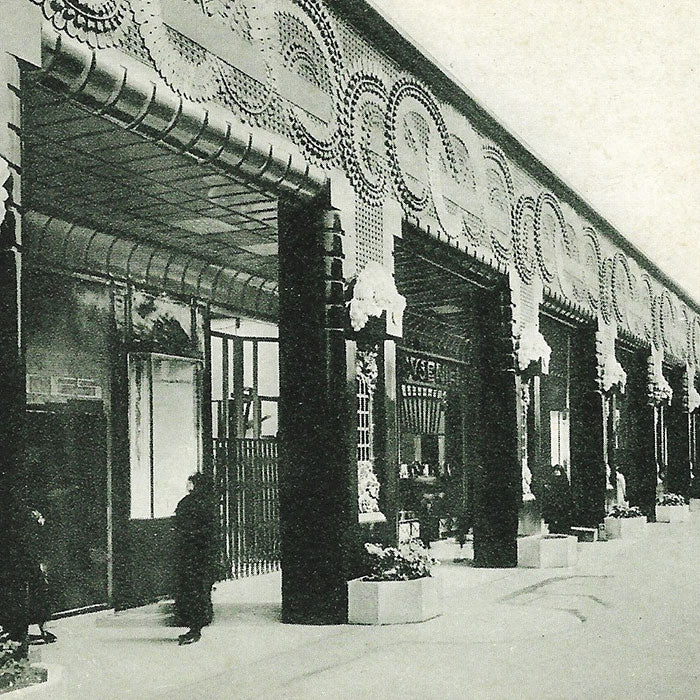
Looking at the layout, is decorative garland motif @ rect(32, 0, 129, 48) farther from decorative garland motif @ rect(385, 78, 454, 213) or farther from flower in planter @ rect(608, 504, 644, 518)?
flower in planter @ rect(608, 504, 644, 518)

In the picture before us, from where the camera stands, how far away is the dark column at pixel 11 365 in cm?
560

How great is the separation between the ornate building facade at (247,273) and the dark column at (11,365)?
19 mm

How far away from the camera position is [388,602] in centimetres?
928

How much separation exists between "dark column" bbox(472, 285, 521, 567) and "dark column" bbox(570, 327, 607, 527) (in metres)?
5.16

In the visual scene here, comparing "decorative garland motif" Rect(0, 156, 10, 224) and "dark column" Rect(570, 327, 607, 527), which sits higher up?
"decorative garland motif" Rect(0, 156, 10, 224)

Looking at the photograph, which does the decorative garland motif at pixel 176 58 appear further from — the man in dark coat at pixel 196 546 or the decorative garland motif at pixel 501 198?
the decorative garland motif at pixel 501 198

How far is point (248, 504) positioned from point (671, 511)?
13.4 meters

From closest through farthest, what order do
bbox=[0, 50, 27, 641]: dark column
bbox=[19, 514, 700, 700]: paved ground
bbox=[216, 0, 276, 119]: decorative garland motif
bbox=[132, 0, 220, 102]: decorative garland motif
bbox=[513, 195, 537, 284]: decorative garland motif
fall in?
1. bbox=[0, 50, 27, 641]: dark column
2. bbox=[19, 514, 700, 700]: paved ground
3. bbox=[132, 0, 220, 102]: decorative garland motif
4. bbox=[216, 0, 276, 119]: decorative garland motif
5. bbox=[513, 195, 537, 284]: decorative garland motif

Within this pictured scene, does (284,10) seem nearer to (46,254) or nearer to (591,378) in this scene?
(46,254)

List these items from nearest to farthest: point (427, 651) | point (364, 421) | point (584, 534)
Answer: point (427, 651) → point (364, 421) → point (584, 534)

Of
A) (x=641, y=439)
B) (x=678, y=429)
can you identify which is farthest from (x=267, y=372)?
(x=678, y=429)

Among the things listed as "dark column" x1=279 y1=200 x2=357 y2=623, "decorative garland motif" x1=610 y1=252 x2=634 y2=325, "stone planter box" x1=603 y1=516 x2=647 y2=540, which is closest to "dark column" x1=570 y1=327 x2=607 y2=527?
"stone planter box" x1=603 y1=516 x2=647 y2=540

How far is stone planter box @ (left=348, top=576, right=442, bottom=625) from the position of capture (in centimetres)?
921

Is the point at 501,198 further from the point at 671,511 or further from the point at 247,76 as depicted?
the point at 671,511
